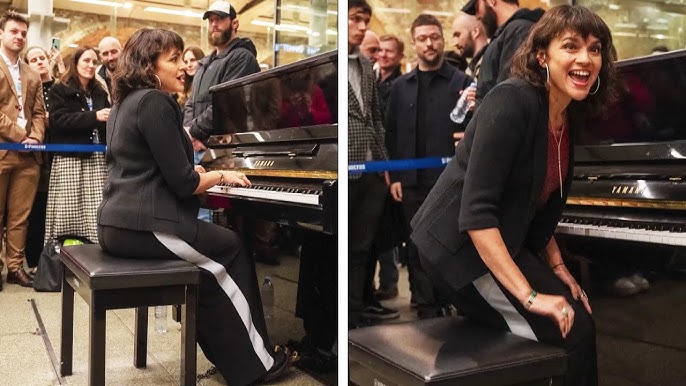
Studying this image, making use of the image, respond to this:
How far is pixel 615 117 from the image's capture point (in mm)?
1627

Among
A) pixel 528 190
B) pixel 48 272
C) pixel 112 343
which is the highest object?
pixel 528 190

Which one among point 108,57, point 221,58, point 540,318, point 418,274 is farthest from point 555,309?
point 108,57

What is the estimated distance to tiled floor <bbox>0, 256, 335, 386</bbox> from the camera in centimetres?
260

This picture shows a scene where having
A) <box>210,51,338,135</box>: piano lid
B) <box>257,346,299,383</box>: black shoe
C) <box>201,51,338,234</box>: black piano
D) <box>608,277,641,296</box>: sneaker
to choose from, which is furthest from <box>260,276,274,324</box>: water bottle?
<box>608,277,641,296</box>: sneaker

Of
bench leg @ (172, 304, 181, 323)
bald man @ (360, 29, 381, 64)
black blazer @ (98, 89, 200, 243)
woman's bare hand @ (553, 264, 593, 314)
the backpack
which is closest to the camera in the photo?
woman's bare hand @ (553, 264, 593, 314)

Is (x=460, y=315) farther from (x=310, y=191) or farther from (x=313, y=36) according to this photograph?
(x=313, y=36)

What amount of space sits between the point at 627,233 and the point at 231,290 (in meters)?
1.46

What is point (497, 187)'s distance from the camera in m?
1.56

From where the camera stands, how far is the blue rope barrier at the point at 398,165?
6.26 ft

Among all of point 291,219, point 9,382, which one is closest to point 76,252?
point 9,382

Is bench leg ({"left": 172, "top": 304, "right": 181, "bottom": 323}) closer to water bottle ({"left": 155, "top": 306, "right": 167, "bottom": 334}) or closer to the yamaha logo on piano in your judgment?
water bottle ({"left": 155, "top": 306, "right": 167, "bottom": 334})

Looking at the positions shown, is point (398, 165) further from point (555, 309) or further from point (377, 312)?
point (555, 309)

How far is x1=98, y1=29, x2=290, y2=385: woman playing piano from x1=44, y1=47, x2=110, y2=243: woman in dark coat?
70 centimetres

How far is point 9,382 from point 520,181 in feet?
A: 6.91
